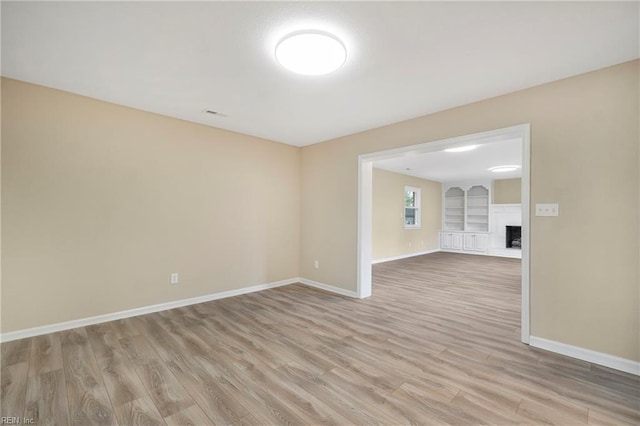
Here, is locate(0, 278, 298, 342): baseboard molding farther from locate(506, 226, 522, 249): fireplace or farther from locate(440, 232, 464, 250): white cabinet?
locate(506, 226, 522, 249): fireplace

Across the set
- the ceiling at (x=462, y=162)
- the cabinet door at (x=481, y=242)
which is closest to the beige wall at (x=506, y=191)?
the ceiling at (x=462, y=162)

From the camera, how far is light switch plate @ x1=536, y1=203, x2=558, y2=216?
Result: 8.30 ft

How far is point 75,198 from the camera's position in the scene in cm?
296

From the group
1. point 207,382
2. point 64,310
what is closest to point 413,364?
point 207,382

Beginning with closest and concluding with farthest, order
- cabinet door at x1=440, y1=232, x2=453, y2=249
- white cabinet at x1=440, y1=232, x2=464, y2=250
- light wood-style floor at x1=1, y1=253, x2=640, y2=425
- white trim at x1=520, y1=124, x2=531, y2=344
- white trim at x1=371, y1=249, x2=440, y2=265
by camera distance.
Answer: light wood-style floor at x1=1, y1=253, x2=640, y2=425
white trim at x1=520, y1=124, x2=531, y2=344
white trim at x1=371, y1=249, x2=440, y2=265
white cabinet at x1=440, y1=232, x2=464, y2=250
cabinet door at x1=440, y1=232, x2=453, y2=249

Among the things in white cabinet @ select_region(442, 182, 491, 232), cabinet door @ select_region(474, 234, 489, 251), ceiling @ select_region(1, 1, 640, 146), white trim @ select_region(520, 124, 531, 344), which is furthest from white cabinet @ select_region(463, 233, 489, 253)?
ceiling @ select_region(1, 1, 640, 146)

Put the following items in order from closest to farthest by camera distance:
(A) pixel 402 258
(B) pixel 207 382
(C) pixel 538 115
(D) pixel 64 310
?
(B) pixel 207 382
(C) pixel 538 115
(D) pixel 64 310
(A) pixel 402 258

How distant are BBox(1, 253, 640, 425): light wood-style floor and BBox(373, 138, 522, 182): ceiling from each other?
2781 mm

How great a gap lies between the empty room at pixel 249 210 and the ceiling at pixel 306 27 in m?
0.02

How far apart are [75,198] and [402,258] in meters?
7.44

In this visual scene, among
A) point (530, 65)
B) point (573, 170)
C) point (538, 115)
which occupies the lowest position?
point (573, 170)

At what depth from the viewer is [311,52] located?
2002 mm

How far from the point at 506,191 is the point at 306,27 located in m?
9.38

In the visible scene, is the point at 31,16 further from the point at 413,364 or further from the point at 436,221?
the point at 436,221
